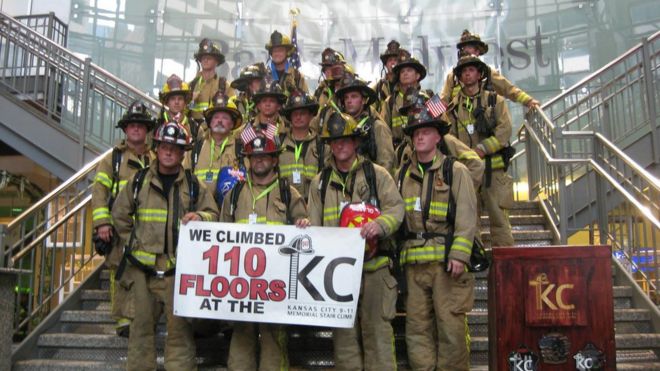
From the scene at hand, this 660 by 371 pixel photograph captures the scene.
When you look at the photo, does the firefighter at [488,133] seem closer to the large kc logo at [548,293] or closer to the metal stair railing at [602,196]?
the metal stair railing at [602,196]

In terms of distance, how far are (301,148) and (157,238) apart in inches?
69.6

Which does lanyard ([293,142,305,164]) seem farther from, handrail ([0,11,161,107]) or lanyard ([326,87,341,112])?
handrail ([0,11,161,107])

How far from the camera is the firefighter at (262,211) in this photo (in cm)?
489

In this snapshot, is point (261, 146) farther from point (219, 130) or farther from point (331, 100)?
point (331, 100)

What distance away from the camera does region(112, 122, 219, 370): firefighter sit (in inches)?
195

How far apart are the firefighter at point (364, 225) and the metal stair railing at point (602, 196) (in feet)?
8.55

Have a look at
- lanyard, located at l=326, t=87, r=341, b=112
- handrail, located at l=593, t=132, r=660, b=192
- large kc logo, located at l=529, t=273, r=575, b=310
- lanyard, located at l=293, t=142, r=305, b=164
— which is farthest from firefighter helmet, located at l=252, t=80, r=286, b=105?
handrail, located at l=593, t=132, r=660, b=192

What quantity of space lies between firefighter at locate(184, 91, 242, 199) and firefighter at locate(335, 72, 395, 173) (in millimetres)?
1191

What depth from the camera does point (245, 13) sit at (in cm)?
1327

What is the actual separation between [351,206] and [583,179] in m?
4.16

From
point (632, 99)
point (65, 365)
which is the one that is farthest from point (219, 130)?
point (632, 99)

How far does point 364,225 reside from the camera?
4.70 metres

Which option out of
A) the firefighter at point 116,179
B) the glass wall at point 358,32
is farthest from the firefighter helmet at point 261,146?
the glass wall at point 358,32

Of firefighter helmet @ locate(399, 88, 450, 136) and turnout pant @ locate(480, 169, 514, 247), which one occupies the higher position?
firefighter helmet @ locate(399, 88, 450, 136)
